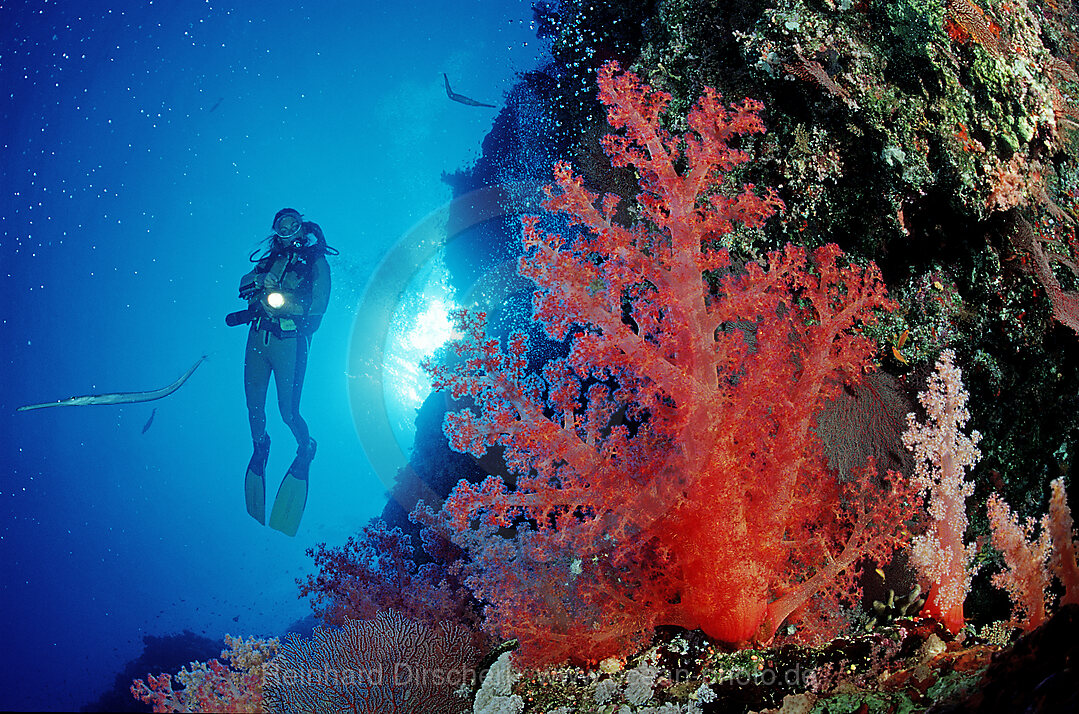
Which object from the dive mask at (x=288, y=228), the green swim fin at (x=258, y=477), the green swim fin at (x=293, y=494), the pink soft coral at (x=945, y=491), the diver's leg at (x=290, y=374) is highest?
the dive mask at (x=288, y=228)

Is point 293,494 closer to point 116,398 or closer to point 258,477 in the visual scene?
point 258,477

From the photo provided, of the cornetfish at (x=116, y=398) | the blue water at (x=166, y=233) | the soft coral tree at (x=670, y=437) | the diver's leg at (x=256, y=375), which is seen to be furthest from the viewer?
the diver's leg at (x=256, y=375)

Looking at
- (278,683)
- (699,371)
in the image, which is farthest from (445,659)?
(699,371)

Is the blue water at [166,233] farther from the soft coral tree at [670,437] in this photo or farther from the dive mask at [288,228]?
the soft coral tree at [670,437]

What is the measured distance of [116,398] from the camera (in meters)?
6.23

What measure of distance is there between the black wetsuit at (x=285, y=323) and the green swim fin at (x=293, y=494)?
1.81 ft

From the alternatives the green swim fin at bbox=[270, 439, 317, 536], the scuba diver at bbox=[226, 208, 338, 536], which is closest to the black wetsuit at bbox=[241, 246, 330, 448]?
the scuba diver at bbox=[226, 208, 338, 536]

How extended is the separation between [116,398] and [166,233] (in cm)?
215

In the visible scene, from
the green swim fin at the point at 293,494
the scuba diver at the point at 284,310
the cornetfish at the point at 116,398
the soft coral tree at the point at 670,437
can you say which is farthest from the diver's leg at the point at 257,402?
the soft coral tree at the point at 670,437

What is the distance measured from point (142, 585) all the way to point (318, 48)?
7.57 metres

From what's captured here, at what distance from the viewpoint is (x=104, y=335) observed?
250 inches

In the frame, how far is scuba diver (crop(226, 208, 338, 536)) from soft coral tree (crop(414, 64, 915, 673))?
171 inches

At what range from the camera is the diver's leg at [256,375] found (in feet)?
20.1

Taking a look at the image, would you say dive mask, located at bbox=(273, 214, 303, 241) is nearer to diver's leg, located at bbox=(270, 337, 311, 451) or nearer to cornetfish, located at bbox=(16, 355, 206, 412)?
diver's leg, located at bbox=(270, 337, 311, 451)
